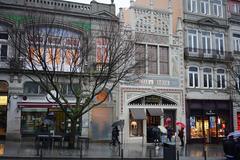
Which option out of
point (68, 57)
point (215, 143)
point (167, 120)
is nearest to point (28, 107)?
point (68, 57)

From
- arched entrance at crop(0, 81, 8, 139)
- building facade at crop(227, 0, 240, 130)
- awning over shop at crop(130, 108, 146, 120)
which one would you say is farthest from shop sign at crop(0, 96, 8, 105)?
building facade at crop(227, 0, 240, 130)

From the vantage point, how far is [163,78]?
32.6 meters

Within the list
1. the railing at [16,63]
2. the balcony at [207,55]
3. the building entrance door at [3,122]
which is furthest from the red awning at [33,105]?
the balcony at [207,55]

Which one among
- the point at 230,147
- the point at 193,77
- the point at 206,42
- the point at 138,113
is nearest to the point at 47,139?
the point at 138,113

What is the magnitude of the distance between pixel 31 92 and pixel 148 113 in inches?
444

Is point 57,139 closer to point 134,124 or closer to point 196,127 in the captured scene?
point 134,124

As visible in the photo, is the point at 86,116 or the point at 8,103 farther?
the point at 86,116

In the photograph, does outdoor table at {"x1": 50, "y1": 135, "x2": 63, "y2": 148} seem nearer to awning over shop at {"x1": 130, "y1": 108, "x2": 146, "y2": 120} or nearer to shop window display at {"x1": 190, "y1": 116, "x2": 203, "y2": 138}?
awning over shop at {"x1": 130, "y1": 108, "x2": 146, "y2": 120}

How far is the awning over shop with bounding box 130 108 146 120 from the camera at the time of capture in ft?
99.5

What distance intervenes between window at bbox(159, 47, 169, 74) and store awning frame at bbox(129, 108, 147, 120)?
4909 millimetres

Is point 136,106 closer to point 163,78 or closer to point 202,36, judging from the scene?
point 163,78

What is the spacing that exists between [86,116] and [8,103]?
686 cm

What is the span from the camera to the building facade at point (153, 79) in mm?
30688

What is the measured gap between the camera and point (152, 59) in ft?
107
